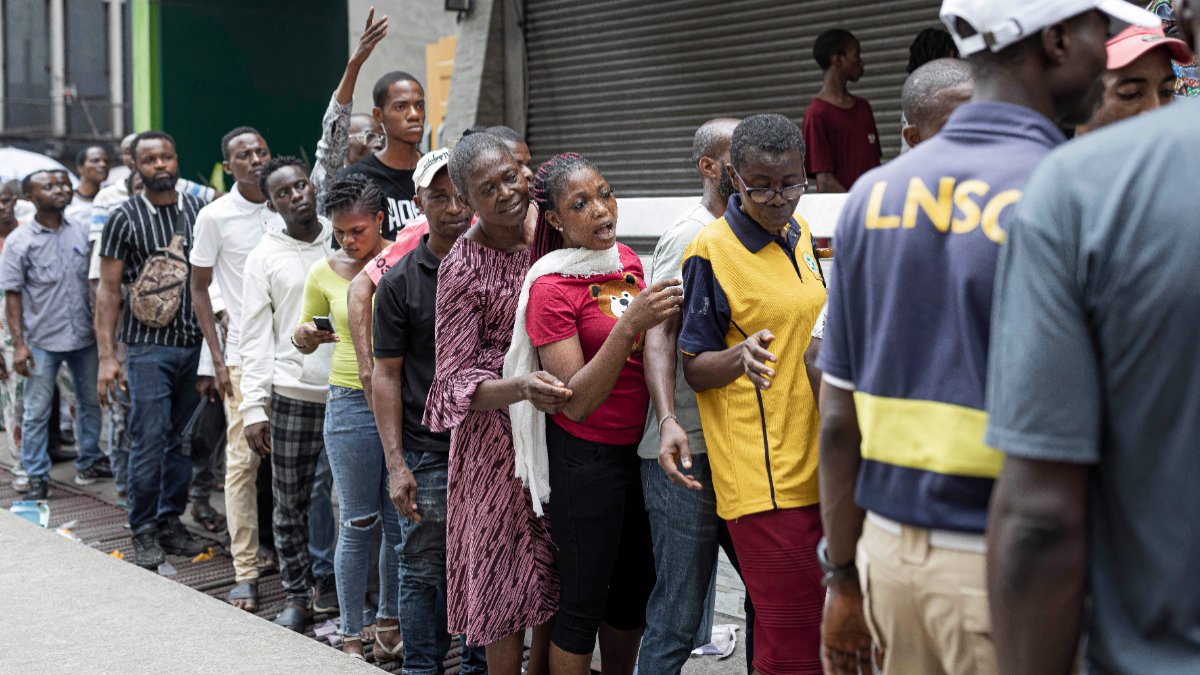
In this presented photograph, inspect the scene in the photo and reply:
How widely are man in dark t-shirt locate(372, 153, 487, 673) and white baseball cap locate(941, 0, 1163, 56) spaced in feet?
7.28

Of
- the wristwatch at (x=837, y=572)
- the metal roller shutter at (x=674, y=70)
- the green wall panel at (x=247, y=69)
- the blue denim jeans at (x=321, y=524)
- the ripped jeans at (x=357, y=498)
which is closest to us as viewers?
the wristwatch at (x=837, y=572)

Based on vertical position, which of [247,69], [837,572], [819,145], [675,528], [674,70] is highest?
[247,69]

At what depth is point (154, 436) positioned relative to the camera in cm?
610

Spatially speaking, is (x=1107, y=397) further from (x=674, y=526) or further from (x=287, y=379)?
(x=287, y=379)

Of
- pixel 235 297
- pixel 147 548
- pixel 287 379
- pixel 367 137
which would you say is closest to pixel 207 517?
pixel 147 548

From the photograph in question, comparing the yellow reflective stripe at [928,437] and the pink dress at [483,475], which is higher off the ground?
the yellow reflective stripe at [928,437]

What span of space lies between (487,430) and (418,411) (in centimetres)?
42

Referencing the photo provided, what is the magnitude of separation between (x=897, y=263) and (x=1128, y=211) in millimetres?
475

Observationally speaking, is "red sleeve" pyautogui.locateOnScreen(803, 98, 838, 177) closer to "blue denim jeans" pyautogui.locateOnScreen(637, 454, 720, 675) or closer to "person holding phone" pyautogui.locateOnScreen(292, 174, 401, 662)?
"person holding phone" pyautogui.locateOnScreen(292, 174, 401, 662)

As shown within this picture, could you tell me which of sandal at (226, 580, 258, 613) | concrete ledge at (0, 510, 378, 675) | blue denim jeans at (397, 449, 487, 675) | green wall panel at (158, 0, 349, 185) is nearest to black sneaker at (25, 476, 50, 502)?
sandal at (226, 580, 258, 613)

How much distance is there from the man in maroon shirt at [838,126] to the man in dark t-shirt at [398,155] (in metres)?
2.28

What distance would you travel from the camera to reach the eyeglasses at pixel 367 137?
610 centimetres

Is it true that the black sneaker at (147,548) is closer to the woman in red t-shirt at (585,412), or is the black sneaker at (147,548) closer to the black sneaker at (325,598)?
the black sneaker at (325,598)

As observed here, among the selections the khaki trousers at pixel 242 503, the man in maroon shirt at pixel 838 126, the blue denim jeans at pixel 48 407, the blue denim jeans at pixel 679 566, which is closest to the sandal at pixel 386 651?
the khaki trousers at pixel 242 503
